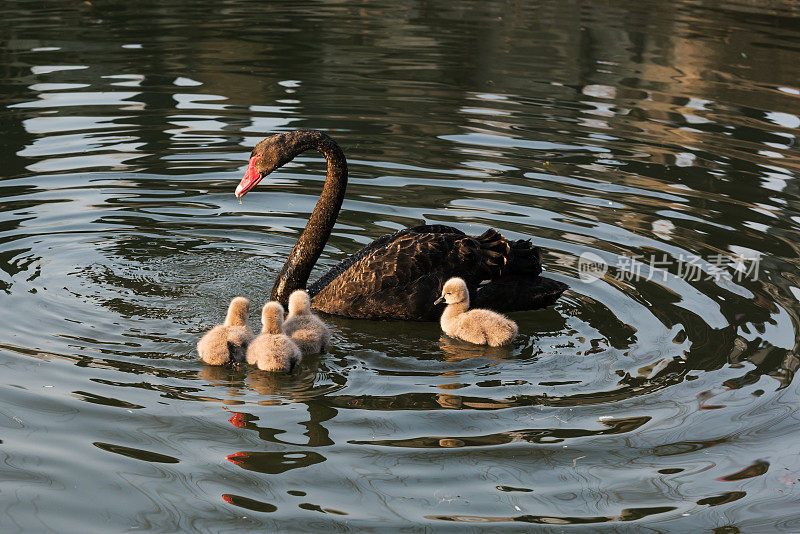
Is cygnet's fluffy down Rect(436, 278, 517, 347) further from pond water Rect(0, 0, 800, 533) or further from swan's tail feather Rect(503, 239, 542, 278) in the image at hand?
swan's tail feather Rect(503, 239, 542, 278)

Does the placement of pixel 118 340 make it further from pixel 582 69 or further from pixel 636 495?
A: pixel 582 69

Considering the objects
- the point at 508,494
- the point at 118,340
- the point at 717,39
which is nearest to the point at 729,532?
the point at 508,494

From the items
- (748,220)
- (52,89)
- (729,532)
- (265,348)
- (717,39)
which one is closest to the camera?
(729,532)

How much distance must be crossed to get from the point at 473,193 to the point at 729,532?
4.84 metres

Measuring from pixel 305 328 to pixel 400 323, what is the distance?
0.88m

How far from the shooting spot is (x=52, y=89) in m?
11.6

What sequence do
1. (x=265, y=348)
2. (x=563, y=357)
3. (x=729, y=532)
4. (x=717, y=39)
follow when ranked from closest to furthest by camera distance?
(x=729, y=532), (x=265, y=348), (x=563, y=357), (x=717, y=39)

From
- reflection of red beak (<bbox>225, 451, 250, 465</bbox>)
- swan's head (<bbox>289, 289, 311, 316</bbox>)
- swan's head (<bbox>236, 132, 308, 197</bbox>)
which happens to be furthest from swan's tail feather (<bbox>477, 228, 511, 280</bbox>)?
reflection of red beak (<bbox>225, 451, 250, 465</bbox>)

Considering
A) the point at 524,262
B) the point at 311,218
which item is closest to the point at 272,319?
the point at 311,218

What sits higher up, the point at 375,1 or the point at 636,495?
the point at 375,1

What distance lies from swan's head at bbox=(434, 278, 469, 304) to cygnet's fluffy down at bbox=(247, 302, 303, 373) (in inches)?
40.0

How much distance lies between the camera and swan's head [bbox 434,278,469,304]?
20.1ft

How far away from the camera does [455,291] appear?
6125mm

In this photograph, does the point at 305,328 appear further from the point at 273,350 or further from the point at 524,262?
the point at 524,262
